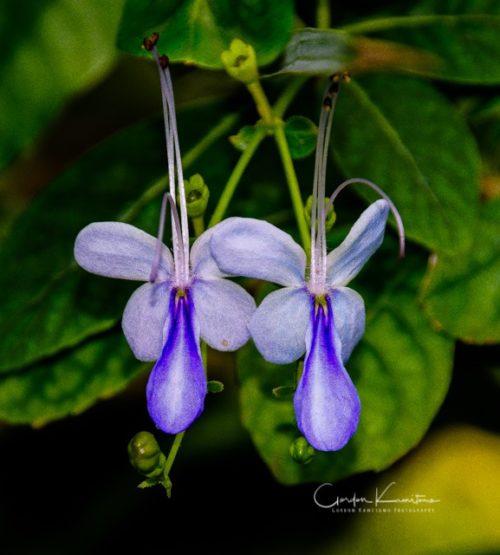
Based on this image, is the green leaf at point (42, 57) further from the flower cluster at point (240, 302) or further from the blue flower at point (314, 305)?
the blue flower at point (314, 305)

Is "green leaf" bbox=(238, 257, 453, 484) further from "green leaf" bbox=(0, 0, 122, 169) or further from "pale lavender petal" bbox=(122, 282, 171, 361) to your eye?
"green leaf" bbox=(0, 0, 122, 169)

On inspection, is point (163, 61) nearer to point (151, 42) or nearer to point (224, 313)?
point (151, 42)

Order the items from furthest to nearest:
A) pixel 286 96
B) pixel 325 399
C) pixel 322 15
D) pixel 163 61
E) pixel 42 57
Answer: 1. pixel 42 57
2. pixel 322 15
3. pixel 286 96
4. pixel 163 61
5. pixel 325 399

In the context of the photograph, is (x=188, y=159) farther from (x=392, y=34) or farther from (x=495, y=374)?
(x=495, y=374)

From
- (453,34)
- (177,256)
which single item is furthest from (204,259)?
(453,34)

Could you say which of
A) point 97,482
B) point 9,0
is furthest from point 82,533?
point 9,0

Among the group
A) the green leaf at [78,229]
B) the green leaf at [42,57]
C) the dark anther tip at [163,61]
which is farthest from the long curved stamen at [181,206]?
the green leaf at [42,57]
